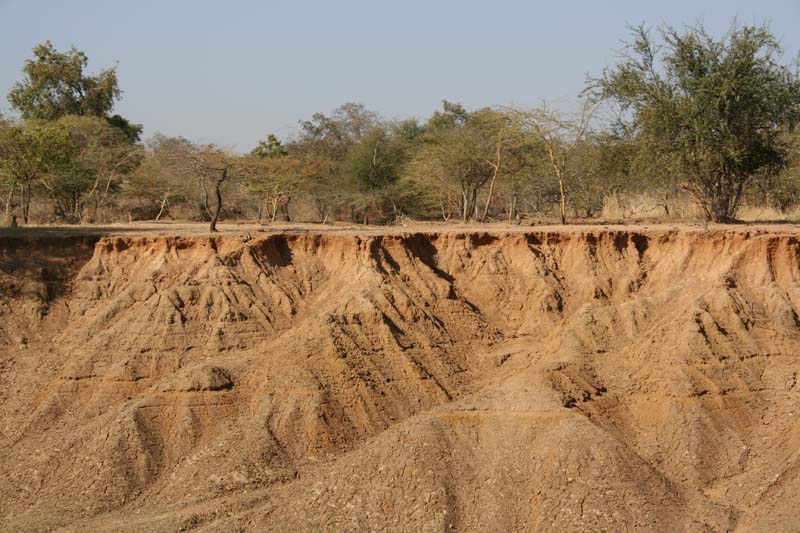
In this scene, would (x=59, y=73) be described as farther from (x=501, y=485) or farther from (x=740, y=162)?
(x=501, y=485)

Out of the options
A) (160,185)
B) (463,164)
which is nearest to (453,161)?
(463,164)

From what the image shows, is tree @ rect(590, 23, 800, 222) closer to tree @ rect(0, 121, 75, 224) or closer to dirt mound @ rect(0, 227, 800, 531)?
dirt mound @ rect(0, 227, 800, 531)

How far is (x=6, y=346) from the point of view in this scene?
22.8m

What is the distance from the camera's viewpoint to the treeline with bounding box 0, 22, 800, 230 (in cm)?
2909

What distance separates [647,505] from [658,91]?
15.1 meters

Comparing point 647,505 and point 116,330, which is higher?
point 116,330

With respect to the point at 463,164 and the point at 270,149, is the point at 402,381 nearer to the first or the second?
the point at 463,164

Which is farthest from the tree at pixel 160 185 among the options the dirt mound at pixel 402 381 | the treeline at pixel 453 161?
the dirt mound at pixel 402 381

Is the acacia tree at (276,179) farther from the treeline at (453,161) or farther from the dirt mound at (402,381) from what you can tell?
the dirt mound at (402,381)

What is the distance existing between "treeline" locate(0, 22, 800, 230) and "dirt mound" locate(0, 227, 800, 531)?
4504 millimetres

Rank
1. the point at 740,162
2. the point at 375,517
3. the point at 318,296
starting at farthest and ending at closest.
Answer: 1. the point at 740,162
2. the point at 318,296
3. the point at 375,517

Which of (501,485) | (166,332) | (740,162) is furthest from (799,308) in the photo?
(166,332)

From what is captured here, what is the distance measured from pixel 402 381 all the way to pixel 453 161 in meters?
16.7

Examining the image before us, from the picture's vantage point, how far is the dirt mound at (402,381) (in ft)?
60.1
